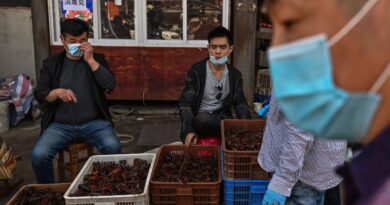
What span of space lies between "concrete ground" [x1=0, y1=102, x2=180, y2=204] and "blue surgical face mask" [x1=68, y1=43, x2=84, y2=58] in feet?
5.36

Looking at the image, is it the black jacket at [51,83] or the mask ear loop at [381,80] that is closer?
the mask ear loop at [381,80]

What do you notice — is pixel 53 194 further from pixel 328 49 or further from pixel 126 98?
pixel 126 98

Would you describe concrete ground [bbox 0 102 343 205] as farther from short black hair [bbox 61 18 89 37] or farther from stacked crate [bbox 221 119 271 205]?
stacked crate [bbox 221 119 271 205]

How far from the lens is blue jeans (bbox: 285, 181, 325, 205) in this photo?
107 inches

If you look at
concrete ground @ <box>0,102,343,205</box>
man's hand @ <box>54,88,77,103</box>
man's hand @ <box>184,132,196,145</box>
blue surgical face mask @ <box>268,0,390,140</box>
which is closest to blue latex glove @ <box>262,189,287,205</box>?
man's hand @ <box>184,132,196,145</box>

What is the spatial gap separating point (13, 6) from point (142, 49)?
2139 mm

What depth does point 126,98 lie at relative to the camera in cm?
700

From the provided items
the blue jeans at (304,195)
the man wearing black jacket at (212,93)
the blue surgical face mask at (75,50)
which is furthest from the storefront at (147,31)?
the blue jeans at (304,195)

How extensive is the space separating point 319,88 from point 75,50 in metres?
3.44

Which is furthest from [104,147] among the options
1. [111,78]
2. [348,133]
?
[348,133]

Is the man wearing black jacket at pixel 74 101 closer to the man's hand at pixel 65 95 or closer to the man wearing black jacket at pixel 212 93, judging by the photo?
the man's hand at pixel 65 95

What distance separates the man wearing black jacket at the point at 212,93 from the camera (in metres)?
4.18

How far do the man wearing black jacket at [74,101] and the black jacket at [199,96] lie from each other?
726 mm

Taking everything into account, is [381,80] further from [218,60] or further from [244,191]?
[218,60]
